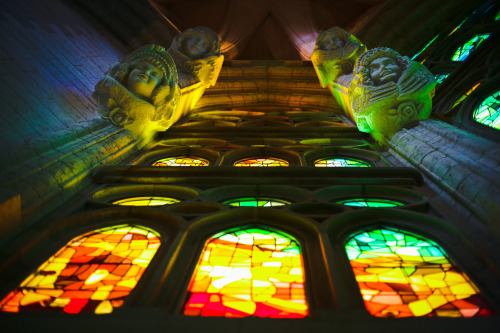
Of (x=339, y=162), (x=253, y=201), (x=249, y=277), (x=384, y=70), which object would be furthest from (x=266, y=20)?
(x=249, y=277)

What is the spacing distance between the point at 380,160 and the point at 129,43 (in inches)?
255

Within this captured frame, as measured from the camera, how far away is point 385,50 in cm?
611

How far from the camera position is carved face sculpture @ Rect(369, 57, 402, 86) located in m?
5.59

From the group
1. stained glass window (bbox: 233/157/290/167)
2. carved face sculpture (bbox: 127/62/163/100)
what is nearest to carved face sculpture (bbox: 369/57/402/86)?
stained glass window (bbox: 233/157/290/167)

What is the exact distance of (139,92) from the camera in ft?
18.2

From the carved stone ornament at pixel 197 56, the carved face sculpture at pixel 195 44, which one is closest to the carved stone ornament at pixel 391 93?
the carved stone ornament at pixel 197 56

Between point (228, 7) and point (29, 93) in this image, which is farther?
point (228, 7)

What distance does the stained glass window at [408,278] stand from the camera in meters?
2.37

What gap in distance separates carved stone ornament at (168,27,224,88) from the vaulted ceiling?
385 centimetres

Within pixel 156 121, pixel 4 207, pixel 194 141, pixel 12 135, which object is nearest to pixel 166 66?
pixel 156 121

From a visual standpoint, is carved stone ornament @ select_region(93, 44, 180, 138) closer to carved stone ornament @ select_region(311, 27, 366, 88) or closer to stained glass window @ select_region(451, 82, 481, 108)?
carved stone ornament @ select_region(311, 27, 366, 88)

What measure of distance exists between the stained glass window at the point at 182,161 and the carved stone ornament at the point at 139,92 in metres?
0.50

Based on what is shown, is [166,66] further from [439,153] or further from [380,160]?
[439,153]

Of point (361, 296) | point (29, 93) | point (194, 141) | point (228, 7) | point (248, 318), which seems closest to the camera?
point (248, 318)
